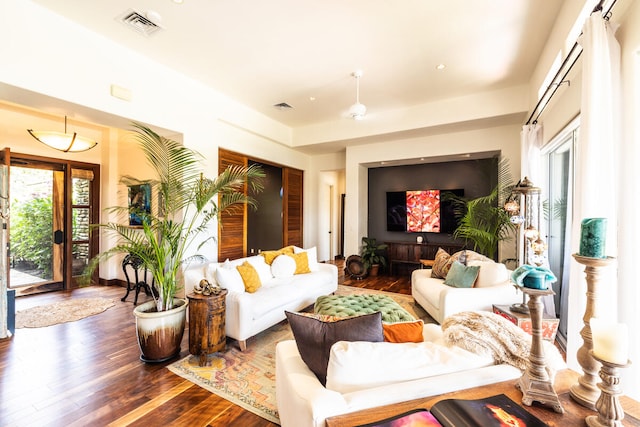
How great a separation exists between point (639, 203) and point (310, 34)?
9.82 feet

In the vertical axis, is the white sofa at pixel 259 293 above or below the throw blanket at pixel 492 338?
below

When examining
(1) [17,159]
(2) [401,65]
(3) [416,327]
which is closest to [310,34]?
(2) [401,65]

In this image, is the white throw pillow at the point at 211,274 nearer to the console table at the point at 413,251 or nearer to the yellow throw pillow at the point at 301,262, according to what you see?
the yellow throw pillow at the point at 301,262

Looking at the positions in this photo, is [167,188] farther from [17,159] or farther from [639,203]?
[17,159]

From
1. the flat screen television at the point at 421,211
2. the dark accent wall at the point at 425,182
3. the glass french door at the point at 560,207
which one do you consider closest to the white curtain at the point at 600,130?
the glass french door at the point at 560,207

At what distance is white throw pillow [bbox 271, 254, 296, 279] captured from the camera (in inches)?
150

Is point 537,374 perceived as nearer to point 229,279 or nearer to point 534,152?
point 229,279

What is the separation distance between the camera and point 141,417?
1842mm

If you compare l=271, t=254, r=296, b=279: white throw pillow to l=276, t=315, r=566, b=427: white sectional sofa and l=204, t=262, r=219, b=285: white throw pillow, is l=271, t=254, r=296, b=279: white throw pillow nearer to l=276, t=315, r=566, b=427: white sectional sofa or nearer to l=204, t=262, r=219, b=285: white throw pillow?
l=204, t=262, r=219, b=285: white throw pillow

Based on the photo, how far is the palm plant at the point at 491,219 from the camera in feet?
13.7

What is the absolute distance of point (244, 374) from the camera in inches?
91.7

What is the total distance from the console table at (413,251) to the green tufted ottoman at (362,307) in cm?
314

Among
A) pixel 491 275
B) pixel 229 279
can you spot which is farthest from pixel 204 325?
pixel 491 275

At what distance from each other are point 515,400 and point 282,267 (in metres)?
3.08
